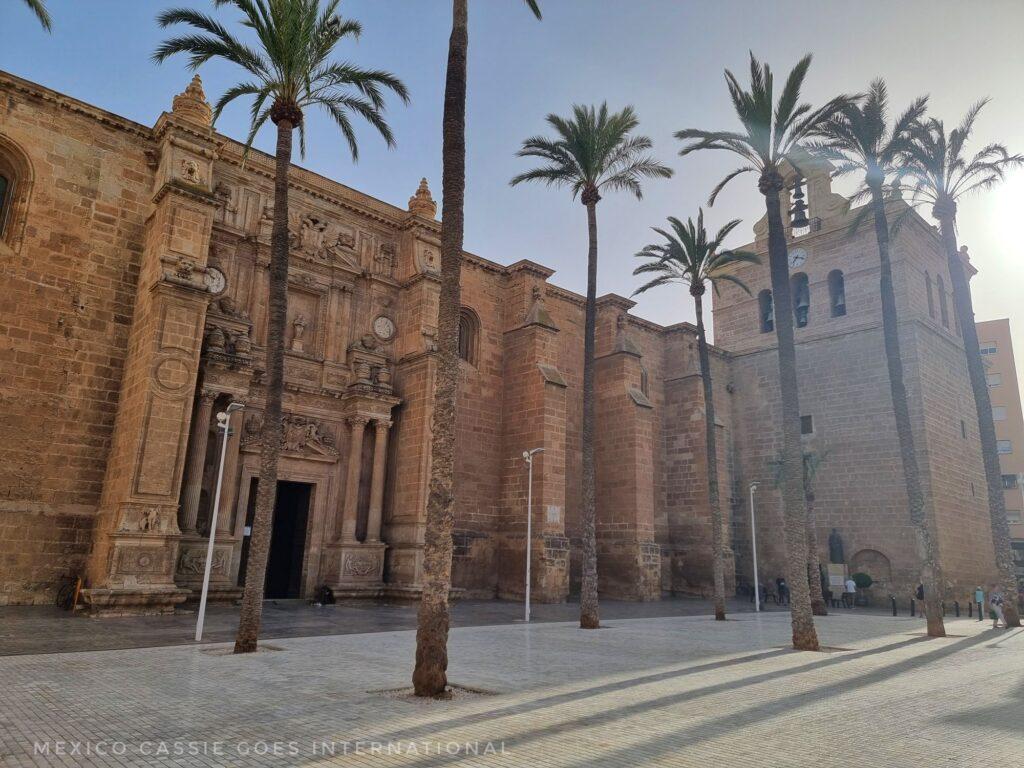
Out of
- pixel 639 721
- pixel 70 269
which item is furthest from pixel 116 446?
pixel 639 721

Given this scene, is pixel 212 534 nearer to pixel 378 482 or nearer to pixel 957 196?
pixel 378 482

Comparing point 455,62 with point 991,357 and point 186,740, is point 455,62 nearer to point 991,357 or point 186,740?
point 186,740

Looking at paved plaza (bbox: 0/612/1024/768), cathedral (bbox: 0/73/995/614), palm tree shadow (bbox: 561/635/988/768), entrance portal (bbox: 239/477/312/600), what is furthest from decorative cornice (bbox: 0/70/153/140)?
palm tree shadow (bbox: 561/635/988/768)

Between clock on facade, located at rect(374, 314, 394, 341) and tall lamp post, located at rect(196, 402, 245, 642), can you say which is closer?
tall lamp post, located at rect(196, 402, 245, 642)

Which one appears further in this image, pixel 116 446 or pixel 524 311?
pixel 524 311

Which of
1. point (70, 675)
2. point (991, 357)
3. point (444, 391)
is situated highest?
point (991, 357)

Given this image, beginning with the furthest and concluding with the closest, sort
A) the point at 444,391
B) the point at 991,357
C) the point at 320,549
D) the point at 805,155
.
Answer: the point at 991,357, the point at 320,549, the point at 805,155, the point at 444,391

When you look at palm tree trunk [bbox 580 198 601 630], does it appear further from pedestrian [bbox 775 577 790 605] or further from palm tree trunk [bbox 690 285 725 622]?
pedestrian [bbox 775 577 790 605]

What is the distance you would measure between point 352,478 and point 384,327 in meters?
5.08

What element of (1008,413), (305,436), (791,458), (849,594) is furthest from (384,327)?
(1008,413)

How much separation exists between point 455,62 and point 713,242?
13.5 m

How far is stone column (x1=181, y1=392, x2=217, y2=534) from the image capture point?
16469mm

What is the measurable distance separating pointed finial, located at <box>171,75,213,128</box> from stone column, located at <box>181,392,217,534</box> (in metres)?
7.16

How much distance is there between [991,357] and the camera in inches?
2141
